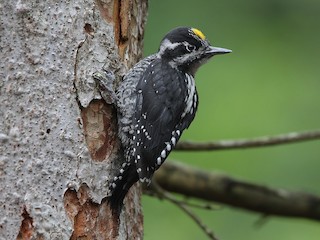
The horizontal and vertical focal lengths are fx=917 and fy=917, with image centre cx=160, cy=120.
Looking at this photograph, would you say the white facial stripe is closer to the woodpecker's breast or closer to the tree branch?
the woodpecker's breast

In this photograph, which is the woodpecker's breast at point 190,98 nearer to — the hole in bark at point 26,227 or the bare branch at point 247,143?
the bare branch at point 247,143

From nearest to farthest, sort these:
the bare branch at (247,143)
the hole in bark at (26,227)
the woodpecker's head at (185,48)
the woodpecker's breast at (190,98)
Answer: the hole in bark at (26,227), the woodpecker's breast at (190,98), the woodpecker's head at (185,48), the bare branch at (247,143)

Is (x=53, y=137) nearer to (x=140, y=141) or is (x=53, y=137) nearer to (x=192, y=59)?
(x=140, y=141)

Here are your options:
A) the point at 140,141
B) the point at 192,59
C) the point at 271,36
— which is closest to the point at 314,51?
the point at 271,36

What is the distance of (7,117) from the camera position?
13.4 feet

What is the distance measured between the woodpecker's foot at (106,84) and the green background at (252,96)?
1899 mm

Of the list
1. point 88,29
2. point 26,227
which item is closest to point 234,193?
point 88,29

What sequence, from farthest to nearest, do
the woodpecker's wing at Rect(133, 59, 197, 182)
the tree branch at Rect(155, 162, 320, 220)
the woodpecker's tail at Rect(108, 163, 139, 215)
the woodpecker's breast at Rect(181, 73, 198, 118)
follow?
the tree branch at Rect(155, 162, 320, 220), the woodpecker's breast at Rect(181, 73, 198, 118), the woodpecker's wing at Rect(133, 59, 197, 182), the woodpecker's tail at Rect(108, 163, 139, 215)

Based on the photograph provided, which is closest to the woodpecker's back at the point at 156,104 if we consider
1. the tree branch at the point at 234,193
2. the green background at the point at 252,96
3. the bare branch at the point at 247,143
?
the bare branch at the point at 247,143

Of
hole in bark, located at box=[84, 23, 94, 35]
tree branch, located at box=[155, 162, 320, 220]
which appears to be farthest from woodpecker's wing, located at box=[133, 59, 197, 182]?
tree branch, located at box=[155, 162, 320, 220]

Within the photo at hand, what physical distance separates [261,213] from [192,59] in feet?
4.50

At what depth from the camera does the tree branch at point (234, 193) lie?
5.67 meters

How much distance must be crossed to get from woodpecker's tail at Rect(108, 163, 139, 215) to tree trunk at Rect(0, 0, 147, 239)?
0.04 meters

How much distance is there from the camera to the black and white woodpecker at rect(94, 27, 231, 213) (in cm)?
437
